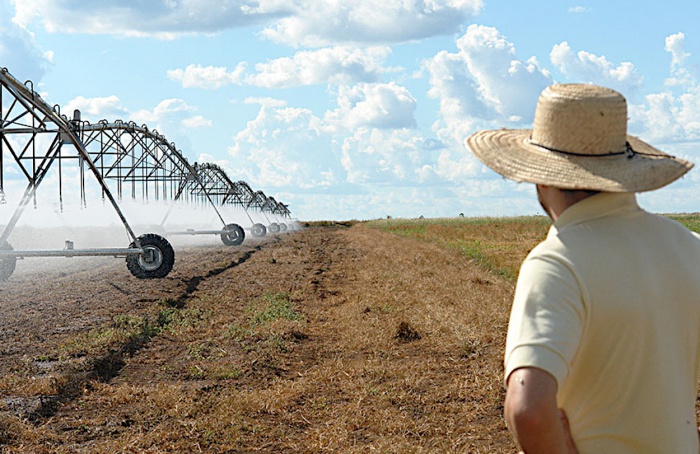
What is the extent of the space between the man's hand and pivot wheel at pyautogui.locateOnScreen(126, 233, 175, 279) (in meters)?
15.3

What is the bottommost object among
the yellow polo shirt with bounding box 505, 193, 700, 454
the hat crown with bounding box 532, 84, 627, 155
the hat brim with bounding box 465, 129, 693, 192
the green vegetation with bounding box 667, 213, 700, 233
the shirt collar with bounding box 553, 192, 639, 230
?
the green vegetation with bounding box 667, 213, 700, 233

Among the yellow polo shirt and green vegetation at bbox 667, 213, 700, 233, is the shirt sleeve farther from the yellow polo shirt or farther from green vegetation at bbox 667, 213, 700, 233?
green vegetation at bbox 667, 213, 700, 233

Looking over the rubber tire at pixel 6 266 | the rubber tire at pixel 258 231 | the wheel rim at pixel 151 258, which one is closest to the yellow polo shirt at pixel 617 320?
the wheel rim at pixel 151 258

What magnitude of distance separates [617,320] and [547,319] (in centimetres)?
21

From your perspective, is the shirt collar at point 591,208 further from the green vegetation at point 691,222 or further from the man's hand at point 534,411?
the green vegetation at point 691,222

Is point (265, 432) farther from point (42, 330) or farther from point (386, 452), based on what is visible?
point (42, 330)

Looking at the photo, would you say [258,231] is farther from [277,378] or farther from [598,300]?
[598,300]

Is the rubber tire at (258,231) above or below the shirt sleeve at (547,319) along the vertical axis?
above

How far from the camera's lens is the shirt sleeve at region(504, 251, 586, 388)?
1.63 m

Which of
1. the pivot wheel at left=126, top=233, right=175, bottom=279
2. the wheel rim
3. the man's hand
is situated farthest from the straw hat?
the wheel rim

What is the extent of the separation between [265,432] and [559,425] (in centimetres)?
441

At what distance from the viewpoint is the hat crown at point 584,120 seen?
1.91 m

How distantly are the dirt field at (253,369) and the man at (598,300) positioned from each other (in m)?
3.57

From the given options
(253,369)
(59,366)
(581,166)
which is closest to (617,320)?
(581,166)
